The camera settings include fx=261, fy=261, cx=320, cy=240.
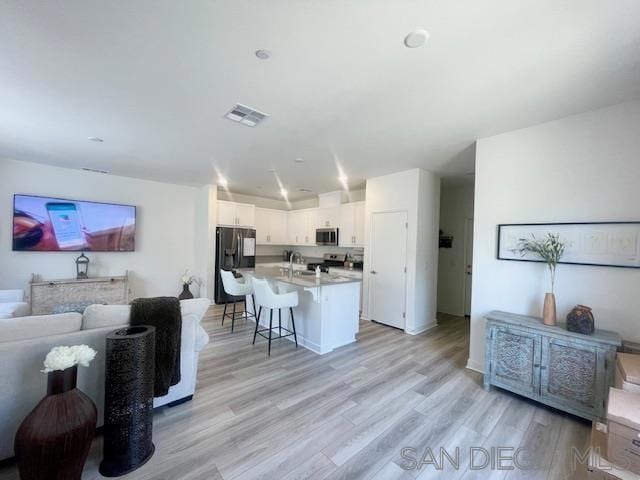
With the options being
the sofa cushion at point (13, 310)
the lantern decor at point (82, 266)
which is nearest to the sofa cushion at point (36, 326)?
the sofa cushion at point (13, 310)

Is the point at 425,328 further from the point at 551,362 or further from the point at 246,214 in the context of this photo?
the point at 246,214

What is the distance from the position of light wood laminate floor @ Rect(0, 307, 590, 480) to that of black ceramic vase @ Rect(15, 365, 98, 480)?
0.32 meters

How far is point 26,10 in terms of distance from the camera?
1.47 m

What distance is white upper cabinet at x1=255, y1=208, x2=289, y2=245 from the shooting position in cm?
690

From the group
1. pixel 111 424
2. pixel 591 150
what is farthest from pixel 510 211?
pixel 111 424

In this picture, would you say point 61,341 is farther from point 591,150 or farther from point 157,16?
point 591,150

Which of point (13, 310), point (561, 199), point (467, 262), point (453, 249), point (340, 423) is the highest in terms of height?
point (561, 199)

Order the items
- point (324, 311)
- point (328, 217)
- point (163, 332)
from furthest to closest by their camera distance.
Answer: point (328, 217) < point (324, 311) < point (163, 332)

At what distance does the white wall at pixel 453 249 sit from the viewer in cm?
542

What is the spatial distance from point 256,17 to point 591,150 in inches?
120

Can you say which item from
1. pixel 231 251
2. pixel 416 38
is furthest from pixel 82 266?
pixel 416 38

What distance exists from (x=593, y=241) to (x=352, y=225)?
3730 mm

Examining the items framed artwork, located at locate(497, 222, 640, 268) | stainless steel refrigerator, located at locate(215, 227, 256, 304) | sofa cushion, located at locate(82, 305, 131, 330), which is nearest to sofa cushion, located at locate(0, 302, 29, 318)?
sofa cushion, located at locate(82, 305, 131, 330)

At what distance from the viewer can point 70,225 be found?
479 cm
